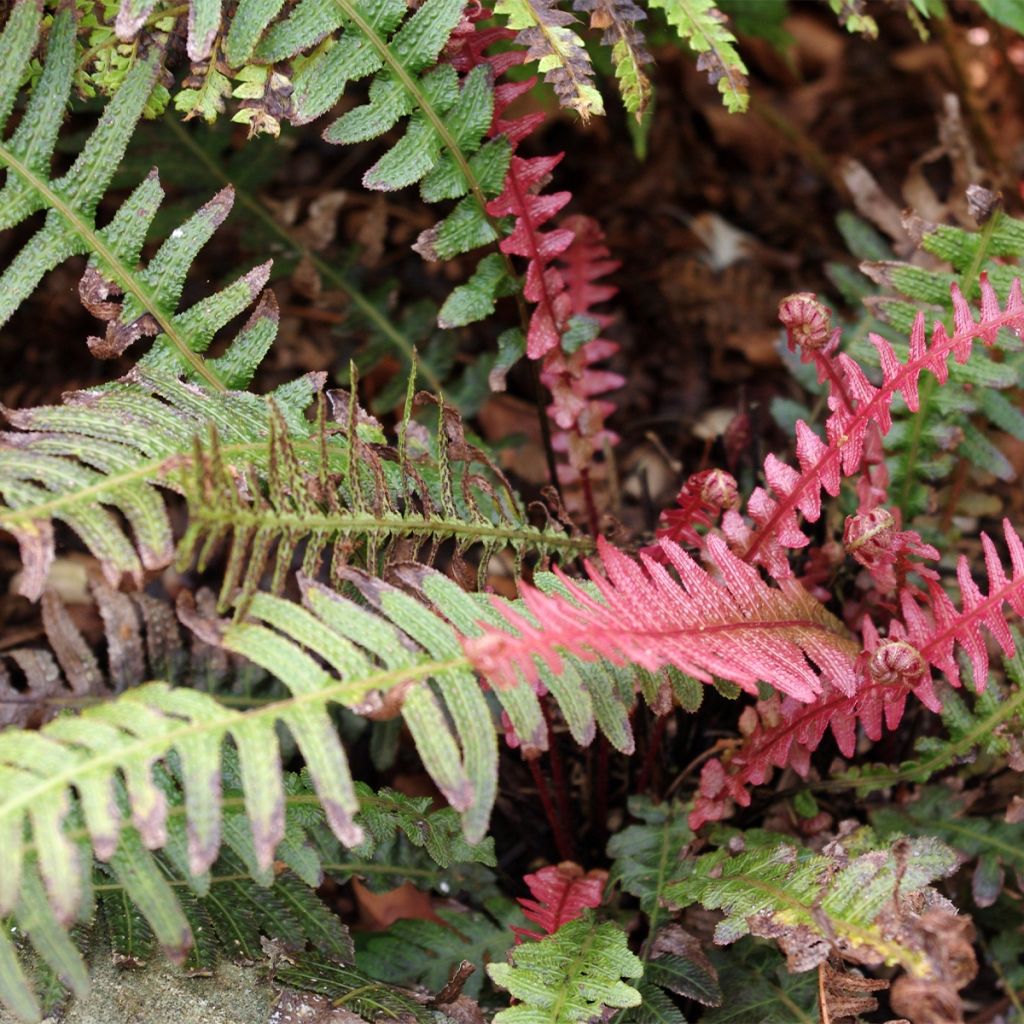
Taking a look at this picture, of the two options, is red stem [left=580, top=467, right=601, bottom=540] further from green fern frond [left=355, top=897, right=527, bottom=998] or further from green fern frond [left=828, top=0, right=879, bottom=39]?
green fern frond [left=828, top=0, right=879, bottom=39]

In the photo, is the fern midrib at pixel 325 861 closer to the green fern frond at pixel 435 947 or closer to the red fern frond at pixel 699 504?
the green fern frond at pixel 435 947

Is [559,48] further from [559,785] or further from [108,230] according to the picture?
[559,785]

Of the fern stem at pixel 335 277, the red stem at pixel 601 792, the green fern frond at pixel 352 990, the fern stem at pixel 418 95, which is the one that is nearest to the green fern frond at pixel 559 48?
the fern stem at pixel 418 95

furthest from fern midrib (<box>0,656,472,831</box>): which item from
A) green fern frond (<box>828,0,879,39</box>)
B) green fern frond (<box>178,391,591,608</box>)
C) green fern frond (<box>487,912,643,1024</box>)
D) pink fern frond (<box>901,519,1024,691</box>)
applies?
green fern frond (<box>828,0,879,39</box>)

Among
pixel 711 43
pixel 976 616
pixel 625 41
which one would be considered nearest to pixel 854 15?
pixel 711 43

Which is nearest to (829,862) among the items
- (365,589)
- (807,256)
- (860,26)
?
(365,589)
